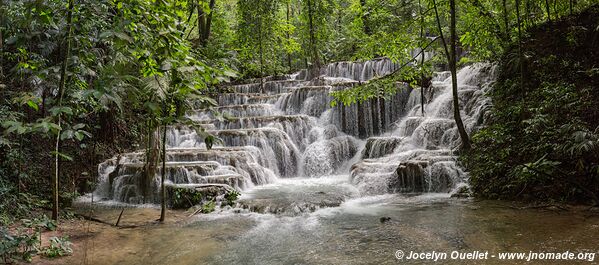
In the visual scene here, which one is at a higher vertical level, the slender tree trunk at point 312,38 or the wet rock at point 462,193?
the slender tree trunk at point 312,38

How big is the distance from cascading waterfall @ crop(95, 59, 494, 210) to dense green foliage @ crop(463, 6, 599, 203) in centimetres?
94

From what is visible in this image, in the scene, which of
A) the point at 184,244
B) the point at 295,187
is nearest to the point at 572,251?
the point at 184,244

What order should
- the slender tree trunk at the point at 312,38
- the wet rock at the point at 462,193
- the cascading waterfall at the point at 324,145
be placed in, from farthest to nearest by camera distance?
the slender tree trunk at the point at 312,38, the cascading waterfall at the point at 324,145, the wet rock at the point at 462,193

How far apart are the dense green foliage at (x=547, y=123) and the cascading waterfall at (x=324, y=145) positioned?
3.09 feet

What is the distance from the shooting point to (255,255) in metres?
5.18

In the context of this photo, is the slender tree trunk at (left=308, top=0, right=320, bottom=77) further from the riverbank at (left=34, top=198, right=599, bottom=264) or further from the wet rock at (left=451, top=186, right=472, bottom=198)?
the riverbank at (left=34, top=198, right=599, bottom=264)

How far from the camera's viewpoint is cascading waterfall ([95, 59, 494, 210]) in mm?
9719

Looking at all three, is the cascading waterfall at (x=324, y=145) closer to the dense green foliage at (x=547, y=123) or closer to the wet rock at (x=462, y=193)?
the wet rock at (x=462, y=193)

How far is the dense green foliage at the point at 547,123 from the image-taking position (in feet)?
22.4

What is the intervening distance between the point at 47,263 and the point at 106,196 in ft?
19.7

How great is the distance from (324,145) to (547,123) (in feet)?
25.0

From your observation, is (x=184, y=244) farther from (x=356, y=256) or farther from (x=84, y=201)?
(x=84, y=201)

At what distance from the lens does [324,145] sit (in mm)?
14242

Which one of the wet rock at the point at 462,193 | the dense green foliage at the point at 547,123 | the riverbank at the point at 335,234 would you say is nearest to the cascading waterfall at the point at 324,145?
the wet rock at the point at 462,193
